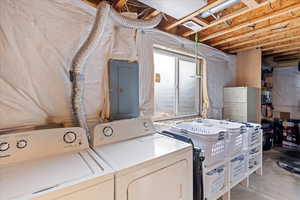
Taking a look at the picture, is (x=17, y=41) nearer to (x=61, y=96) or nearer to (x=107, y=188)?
(x=61, y=96)

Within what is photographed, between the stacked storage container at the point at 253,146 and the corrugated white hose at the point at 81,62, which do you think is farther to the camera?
the stacked storage container at the point at 253,146

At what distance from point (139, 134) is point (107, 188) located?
0.75 metres

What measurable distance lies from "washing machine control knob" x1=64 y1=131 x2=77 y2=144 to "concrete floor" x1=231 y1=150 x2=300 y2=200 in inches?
85.6

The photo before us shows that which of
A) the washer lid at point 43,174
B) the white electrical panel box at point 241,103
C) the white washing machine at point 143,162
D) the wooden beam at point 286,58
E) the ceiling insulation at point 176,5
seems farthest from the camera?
the wooden beam at point 286,58

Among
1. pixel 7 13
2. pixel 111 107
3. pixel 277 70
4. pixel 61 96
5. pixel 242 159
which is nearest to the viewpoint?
pixel 7 13

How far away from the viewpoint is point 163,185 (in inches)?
41.5

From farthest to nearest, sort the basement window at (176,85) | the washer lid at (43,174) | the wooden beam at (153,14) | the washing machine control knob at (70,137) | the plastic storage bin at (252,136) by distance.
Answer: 1. the basement window at (176,85)
2. the plastic storage bin at (252,136)
3. the wooden beam at (153,14)
4. the washing machine control knob at (70,137)
5. the washer lid at (43,174)

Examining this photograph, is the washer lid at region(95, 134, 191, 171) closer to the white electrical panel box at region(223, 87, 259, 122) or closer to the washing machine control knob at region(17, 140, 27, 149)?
the washing machine control knob at region(17, 140, 27, 149)

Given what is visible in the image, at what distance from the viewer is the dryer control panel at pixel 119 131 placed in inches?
52.7

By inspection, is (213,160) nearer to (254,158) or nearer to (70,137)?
(254,158)

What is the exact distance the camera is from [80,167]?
0.94 m

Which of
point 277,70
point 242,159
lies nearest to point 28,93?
point 242,159

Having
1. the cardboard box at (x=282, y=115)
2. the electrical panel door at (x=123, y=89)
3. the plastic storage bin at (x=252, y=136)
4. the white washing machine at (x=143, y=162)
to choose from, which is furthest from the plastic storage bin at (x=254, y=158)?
the cardboard box at (x=282, y=115)

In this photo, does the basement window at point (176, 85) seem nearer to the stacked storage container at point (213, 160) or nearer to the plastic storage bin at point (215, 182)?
the stacked storage container at point (213, 160)
